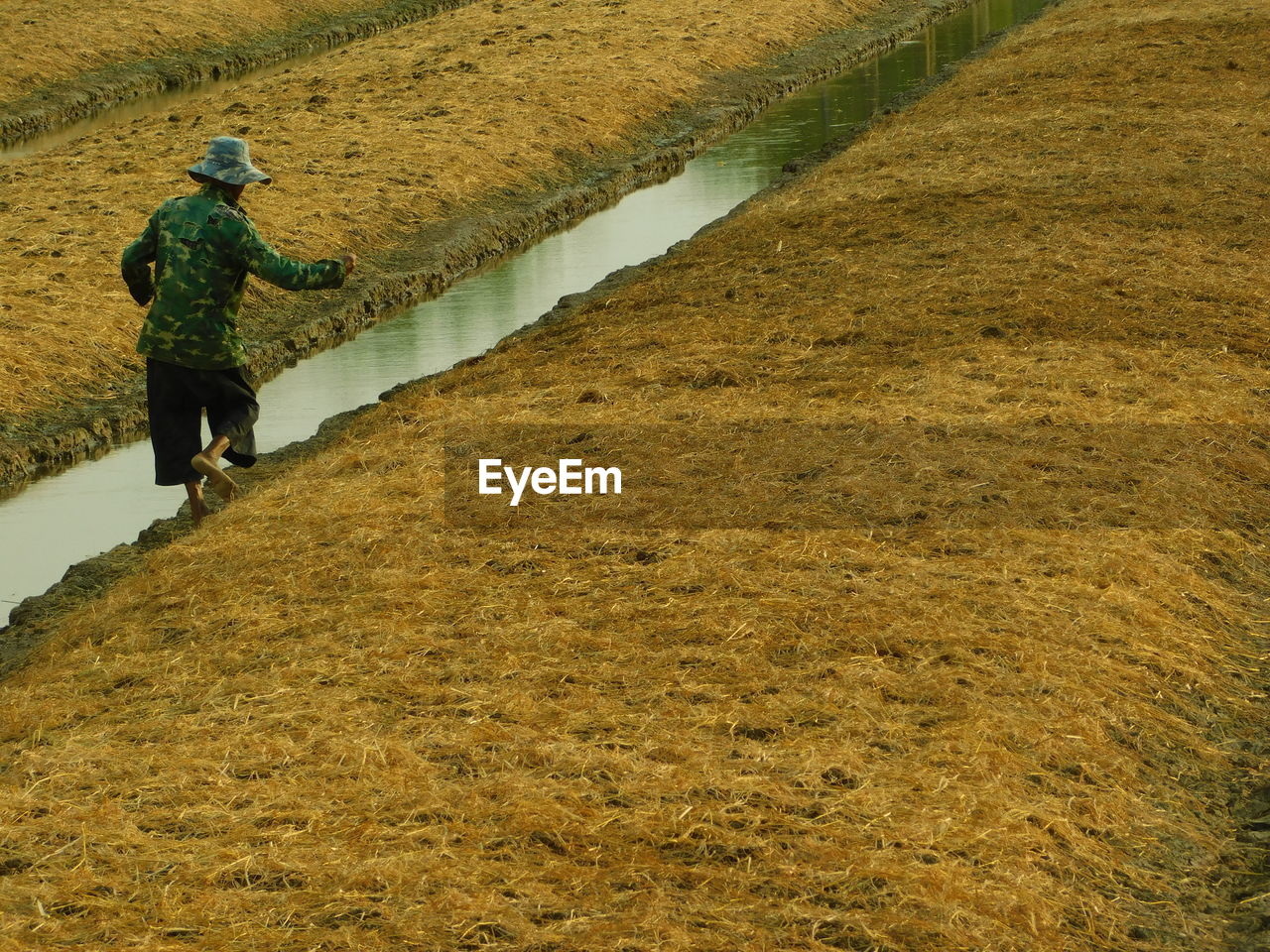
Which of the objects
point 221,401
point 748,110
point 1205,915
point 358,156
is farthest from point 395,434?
point 748,110

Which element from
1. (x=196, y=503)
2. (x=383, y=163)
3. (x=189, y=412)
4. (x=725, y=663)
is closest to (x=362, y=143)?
(x=383, y=163)

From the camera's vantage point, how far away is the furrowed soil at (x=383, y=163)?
13.0 metres

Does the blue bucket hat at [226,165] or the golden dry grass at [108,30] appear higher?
the blue bucket hat at [226,165]

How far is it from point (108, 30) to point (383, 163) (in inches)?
516

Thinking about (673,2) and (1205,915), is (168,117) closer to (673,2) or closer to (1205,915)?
(673,2)

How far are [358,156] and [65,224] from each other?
12.8 ft

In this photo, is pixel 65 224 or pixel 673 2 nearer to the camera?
pixel 65 224

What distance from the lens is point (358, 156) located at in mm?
18828

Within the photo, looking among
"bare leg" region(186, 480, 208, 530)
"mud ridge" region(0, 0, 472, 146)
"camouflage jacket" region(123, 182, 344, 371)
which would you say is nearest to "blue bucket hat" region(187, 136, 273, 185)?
"camouflage jacket" region(123, 182, 344, 371)

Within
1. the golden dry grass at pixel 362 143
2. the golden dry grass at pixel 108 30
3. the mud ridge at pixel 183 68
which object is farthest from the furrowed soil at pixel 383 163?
the golden dry grass at pixel 108 30

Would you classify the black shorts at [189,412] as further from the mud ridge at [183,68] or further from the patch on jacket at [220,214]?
the mud ridge at [183,68]

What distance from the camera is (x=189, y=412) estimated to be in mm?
8953

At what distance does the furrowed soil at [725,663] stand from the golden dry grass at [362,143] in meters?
3.14

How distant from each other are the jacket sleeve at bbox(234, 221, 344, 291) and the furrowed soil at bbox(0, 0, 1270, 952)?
45.4 inches
